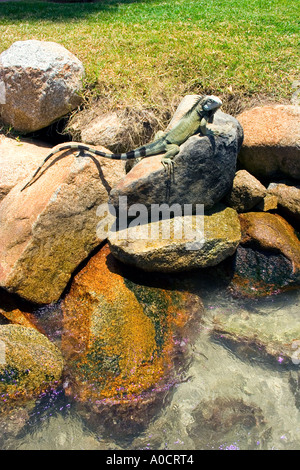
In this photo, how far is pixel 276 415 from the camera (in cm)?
371

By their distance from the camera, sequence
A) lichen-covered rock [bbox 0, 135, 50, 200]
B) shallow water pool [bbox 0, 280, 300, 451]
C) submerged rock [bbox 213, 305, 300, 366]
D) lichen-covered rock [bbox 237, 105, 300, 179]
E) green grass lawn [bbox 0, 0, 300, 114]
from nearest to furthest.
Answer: shallow water pool [bbox 0, 280, 300, 451]
submerged rock [bbox 213, 305, 300, 366]
lichen-covered rock [bbox 237, 105, 300, 179]
lichen-covered rock [bbox 0, 135, 50, 200]
green grass lawn [bbox 0, 0, 300, 114]

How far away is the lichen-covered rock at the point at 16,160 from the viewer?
215 inches

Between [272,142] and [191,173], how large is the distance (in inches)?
56.8

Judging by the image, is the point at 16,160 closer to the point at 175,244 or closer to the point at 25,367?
the point at 175,244

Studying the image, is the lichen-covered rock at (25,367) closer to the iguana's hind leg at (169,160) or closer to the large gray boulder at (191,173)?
the large gray boulder at (191,173)

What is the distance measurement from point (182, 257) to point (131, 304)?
76cm

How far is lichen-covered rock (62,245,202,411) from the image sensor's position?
3.81m

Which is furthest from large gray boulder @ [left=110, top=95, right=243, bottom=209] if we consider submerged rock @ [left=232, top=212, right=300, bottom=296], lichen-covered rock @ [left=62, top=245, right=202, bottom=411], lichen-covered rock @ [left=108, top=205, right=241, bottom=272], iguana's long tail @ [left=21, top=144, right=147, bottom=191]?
lichen-covered rock @ [left=62, top=245, right=202, bottom=411]

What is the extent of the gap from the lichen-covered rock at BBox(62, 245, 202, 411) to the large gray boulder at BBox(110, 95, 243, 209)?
2.96 feet

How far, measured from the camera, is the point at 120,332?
404cm

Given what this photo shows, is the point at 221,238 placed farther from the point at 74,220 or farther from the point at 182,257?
the point at 74,220

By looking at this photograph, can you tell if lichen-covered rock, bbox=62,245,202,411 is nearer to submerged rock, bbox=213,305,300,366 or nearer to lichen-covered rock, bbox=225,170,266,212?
submerged rock, bbox=213,305,300,366

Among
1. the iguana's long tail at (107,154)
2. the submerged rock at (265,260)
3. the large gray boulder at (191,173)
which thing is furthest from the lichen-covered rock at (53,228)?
the submerged rock at (265,260)

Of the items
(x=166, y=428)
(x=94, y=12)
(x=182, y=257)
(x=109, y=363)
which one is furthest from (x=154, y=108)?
(x=94, y=12)
